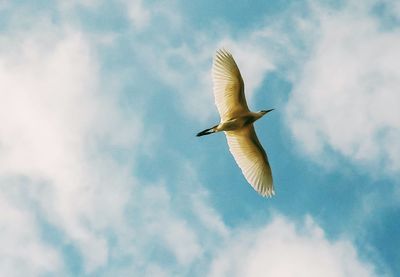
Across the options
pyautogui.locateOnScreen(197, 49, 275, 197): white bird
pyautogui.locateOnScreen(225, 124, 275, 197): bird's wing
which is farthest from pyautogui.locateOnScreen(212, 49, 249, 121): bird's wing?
pyautogui.locateOnScreen(225, 124, 275, 197): bird's wing

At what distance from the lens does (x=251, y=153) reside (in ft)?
86.5

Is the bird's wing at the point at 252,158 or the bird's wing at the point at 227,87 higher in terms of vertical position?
the bird's wing at the point at 227,87

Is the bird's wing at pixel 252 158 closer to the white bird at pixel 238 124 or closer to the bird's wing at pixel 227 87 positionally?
the white bird at pixel 238 124

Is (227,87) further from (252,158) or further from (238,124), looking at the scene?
(252,158)

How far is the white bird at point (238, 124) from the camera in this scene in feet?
79.8

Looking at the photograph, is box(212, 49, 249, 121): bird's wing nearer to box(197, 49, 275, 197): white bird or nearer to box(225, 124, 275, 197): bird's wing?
box(197, 49, 275, 197): white bird

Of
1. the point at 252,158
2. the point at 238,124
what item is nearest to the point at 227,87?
the point at 238,124

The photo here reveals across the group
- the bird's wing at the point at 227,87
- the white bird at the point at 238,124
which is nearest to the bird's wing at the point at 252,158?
the white bird at the point at 238,124

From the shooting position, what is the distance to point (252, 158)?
26375mm

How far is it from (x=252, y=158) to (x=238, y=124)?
71.5 inches

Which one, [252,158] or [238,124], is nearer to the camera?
[238,124]

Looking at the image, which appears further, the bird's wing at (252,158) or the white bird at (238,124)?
the bird's wing at (252,158)

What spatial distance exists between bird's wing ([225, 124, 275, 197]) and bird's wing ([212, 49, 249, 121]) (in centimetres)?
117

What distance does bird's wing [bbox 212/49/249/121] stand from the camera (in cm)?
2420
